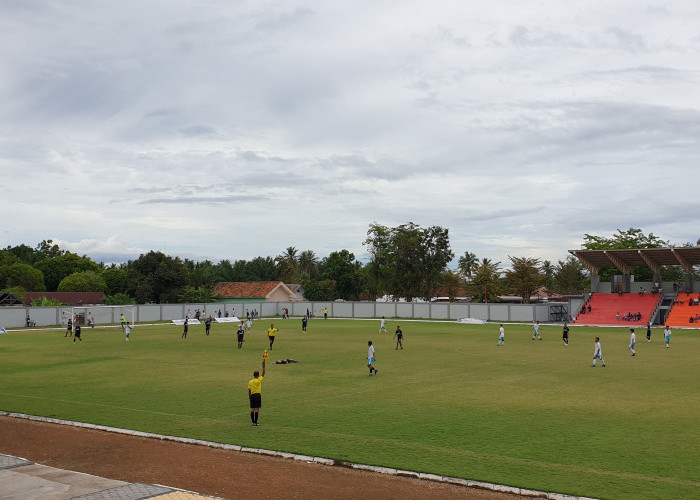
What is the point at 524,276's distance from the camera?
4094 inches

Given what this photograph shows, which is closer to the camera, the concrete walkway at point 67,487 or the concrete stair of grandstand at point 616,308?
the concrete walkway at point 67,487

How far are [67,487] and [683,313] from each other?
72.8 m

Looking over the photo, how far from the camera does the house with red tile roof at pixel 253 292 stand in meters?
114

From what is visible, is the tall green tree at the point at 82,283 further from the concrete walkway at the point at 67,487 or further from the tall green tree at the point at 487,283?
the concrete walkway at the point at 67,487

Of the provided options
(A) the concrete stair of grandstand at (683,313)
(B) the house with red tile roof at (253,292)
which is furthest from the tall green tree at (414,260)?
(A) the concrete stair of grandstand at (683,313)

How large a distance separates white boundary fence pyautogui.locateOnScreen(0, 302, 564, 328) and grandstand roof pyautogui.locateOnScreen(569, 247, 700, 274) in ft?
23.7

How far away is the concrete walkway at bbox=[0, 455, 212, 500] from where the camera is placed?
1175cm

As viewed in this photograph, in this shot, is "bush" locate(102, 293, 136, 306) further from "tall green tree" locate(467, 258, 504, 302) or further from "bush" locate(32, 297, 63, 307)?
"tall green tree" locate(467, 258, 504, 302)

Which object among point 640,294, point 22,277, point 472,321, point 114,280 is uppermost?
point 22,277

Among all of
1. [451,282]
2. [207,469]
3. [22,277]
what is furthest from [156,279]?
[207,469]

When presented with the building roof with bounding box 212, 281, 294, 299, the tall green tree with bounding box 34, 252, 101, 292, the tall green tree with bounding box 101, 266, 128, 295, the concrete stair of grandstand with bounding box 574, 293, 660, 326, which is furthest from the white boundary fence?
the tall green tree with bounding box 34, 252, 101, 292

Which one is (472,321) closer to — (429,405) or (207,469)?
(429,405)

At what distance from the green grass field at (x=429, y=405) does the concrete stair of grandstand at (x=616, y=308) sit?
108 feet

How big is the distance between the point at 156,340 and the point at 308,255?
330 ft
